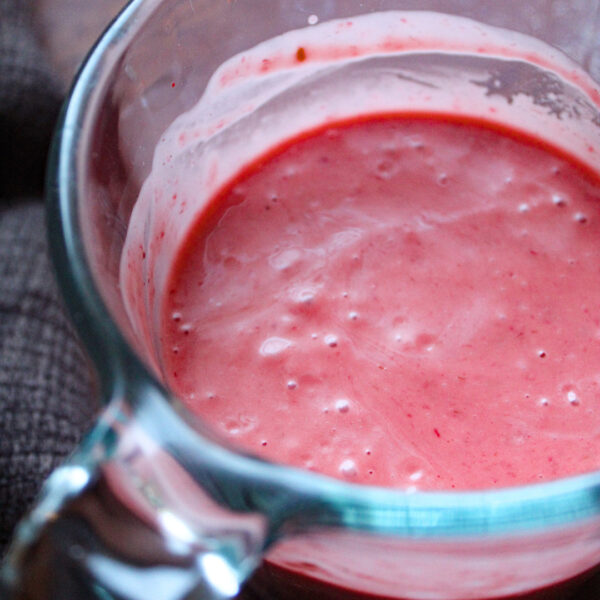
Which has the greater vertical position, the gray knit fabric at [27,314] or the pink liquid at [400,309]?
the pink liquid at [400,309]

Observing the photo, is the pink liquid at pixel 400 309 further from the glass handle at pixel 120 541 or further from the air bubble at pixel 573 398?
the glass handle at pixel 120 541

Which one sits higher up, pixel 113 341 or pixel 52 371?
pixel 113 341

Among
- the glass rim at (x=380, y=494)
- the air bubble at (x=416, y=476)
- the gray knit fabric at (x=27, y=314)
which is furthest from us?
the gray knit fabric at (x=27, y=314)

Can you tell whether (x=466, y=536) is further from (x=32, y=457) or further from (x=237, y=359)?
(x=32, y=457)

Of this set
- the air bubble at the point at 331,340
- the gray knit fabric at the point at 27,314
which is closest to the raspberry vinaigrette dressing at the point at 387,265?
the air bubble at the point at 331,340

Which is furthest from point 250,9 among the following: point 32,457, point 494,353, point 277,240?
point 32,457

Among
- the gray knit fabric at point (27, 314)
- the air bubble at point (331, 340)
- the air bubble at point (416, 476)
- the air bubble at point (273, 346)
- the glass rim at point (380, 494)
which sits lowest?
the gray knit fabric at point (27, 314)

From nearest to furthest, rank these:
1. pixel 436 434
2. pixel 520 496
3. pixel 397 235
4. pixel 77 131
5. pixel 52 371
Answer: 1. pixel 520 496
2. pixel 77 131
3. pixel 436 434
4. pixel 397 235
5. pixel 52 371

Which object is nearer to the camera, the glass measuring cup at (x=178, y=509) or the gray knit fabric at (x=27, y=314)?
the glass measuring cup at (x=178, y=509)

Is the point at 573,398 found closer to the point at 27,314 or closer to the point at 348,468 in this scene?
the point at 348,468
